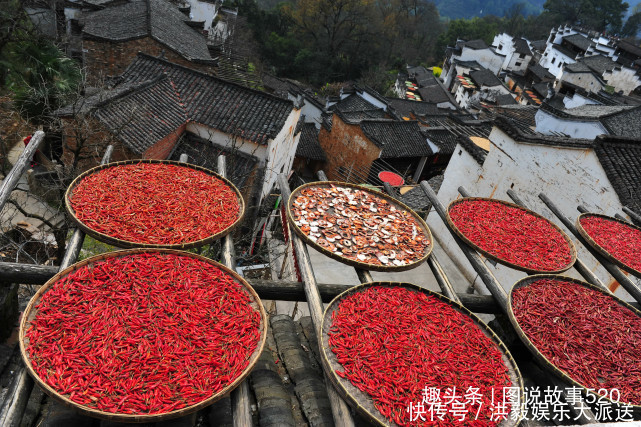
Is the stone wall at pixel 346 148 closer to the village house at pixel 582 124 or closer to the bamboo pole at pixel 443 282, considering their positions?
the village house at pixel 582 124

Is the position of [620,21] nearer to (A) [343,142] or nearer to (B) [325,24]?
(B) [325,24]

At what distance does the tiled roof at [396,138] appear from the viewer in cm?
2394

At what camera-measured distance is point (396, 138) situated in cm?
2500

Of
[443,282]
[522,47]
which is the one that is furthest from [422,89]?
[443,282]

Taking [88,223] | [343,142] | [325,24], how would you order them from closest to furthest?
[88,223]
[343,142]
[325,24]

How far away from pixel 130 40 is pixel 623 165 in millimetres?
18358

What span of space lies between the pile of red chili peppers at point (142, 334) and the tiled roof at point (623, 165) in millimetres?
9189

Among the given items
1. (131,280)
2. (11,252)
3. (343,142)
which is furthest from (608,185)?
(343,142)

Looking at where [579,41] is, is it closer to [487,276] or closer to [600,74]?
[600,74]

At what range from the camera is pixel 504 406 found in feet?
9.96

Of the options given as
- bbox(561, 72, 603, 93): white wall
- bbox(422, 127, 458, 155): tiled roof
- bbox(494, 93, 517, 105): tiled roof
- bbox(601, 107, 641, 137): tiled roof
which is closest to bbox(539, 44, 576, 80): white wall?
bbox(561, 72, 603, 93): white wall

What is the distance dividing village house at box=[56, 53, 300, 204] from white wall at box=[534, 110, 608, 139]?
1037cm

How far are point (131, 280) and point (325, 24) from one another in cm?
4526

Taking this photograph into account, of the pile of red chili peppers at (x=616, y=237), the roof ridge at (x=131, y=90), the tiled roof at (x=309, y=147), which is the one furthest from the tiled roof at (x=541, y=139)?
the tiled roof at (x=309, y=147)
